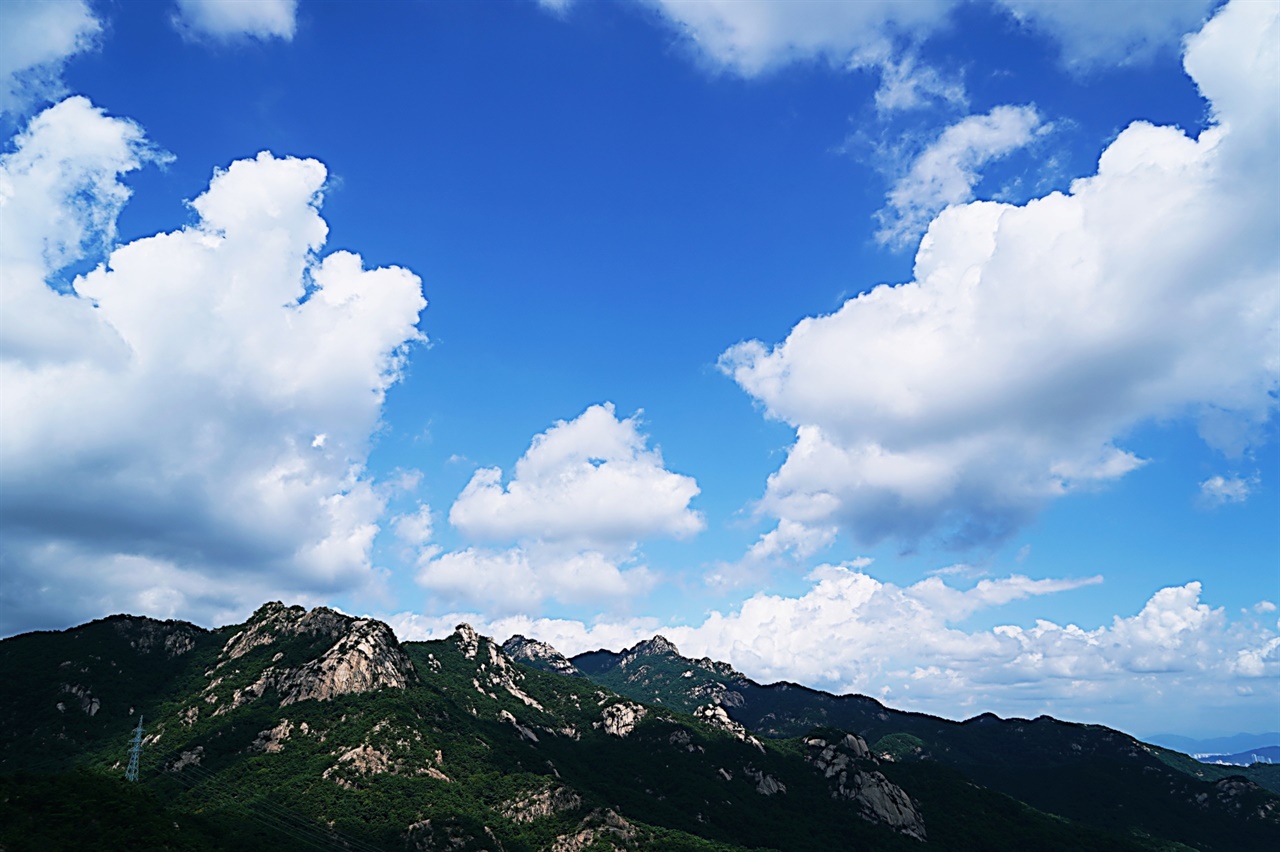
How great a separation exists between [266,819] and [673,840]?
10386 cm

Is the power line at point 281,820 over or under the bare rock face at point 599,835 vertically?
over

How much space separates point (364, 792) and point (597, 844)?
64.8m

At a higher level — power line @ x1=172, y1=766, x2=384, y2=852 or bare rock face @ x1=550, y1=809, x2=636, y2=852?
power line @ x1=172, y1=766, x2=384, y2=852

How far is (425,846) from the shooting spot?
173625 millimetres

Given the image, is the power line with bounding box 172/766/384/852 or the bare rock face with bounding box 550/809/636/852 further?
the bare rock face with bounding box 550/809/636/852

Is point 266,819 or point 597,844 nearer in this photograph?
point 266,819

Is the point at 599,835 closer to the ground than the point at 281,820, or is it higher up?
closer to the ground

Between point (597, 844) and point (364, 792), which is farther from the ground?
point (364, 792)

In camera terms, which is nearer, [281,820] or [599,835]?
[281,820]

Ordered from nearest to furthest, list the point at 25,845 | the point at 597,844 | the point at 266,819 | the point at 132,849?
the point at 25,845 → the point at 132,849 → the point at 266,819 → the point at 597,844

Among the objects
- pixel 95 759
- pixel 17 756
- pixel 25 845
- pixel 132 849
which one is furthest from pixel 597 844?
pixel 17 756

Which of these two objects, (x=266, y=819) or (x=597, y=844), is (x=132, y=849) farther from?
(x=597, y=844)

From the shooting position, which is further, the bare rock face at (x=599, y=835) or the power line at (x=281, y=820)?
the bare rock face at (x=599, y=835)

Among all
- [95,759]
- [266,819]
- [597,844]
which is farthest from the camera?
[95,759]
